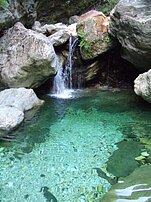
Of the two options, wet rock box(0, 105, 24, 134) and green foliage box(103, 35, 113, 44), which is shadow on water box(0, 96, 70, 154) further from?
green foliage box(103, 35, 113, 44)

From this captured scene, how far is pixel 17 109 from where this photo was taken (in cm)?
697

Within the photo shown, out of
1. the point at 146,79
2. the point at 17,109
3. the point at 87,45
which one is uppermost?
the point at 87,45

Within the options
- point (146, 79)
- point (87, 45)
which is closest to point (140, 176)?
point (146, 79)

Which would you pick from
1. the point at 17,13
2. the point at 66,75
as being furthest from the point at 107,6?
the point at 17,13

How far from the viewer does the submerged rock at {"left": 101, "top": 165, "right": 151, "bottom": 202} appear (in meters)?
4.01

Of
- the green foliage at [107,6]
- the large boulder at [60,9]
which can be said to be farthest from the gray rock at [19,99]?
the green foliage at [107,6]

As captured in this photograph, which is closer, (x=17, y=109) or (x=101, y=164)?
(x=101, y=164)

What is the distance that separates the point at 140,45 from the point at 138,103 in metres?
1.38

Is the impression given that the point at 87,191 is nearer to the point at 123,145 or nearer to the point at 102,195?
the point at 102,195

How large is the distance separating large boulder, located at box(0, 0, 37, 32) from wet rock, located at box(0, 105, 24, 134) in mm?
2685

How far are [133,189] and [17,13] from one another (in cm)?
630

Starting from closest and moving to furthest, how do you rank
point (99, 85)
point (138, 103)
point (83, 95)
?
point (138, 103) < point (83, 95) < point (99, 85)

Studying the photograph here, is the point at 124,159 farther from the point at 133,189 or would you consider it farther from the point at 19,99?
the point at 19,99

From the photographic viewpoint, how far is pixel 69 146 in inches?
→ 236
